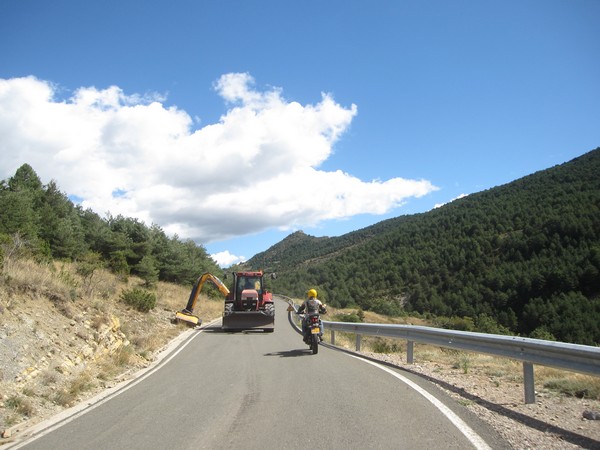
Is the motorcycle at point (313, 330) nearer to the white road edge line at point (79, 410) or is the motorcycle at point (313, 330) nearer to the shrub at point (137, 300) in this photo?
the white road edge line at point (79, 410)

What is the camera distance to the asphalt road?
4.71 metres

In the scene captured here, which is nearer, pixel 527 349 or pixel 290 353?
pixel 527 349

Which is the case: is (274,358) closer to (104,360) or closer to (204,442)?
(104,360)

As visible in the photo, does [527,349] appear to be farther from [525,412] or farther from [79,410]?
[79,410]

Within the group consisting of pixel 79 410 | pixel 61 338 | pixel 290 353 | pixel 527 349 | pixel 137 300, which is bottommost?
pixel 79 410

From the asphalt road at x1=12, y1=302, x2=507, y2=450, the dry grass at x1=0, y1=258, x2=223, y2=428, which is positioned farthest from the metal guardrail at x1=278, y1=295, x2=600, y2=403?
the dry grass at x1=0, y1=258, x2=223, y2=428

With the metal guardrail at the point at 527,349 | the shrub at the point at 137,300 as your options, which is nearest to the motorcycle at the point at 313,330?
the metal guardrail at the point at 527,349

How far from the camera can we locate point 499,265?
110 metres

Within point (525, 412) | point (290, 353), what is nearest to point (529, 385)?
point (525, 412)

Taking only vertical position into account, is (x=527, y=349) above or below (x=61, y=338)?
above

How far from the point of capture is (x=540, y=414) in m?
5.54

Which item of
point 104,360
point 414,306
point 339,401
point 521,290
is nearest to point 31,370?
point 104,360

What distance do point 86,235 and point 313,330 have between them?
3755 centimetres

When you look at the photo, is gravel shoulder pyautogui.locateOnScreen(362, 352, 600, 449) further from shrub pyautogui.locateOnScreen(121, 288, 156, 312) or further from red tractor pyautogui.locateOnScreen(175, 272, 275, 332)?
shrub pyautogui.locateOnScreen(121, 288, 156, 312)
